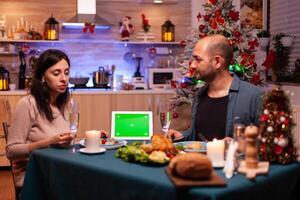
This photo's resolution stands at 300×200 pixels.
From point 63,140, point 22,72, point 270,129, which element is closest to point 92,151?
point 63,140

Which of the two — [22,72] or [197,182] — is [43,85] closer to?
[197,182]

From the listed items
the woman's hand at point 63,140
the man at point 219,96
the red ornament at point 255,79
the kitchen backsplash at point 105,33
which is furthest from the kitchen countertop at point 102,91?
the woman's hand at point 63,140

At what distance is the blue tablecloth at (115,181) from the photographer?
1.60 m

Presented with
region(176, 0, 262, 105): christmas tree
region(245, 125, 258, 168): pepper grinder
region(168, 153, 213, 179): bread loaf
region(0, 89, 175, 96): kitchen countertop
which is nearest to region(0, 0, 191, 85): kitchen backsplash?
region(0, 89, 175, 96): kitchen countertop

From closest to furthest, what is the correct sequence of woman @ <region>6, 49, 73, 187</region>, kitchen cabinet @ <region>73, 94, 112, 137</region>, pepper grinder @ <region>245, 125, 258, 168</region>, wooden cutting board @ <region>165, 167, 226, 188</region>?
wooden cutting board @ <region>165, 167, 226, 188</region> → pepper grinder @ <region>245, 125, 258, 168</region> → woman @ <region>6, 49, 73, 187</region> → kitchen cabinet @ <region>73, 94, 112, 137</region>

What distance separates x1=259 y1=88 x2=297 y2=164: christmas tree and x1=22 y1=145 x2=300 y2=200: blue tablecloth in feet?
0.16

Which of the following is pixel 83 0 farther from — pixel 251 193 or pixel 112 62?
pixel 251 193

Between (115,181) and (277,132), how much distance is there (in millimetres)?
717

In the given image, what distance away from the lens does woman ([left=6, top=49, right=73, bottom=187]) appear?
2.56m

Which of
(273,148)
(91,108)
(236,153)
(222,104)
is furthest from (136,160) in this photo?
(91,108)

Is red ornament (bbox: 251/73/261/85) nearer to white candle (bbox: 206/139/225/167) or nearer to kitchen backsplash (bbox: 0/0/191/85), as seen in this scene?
kitchen backsplash (bbox: 0/0/191/85)

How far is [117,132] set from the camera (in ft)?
9.04

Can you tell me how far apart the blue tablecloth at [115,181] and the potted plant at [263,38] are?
4.13m

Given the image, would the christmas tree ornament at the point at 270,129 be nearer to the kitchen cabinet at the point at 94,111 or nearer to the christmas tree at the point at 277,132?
the christmas tree at the point at 277,132
